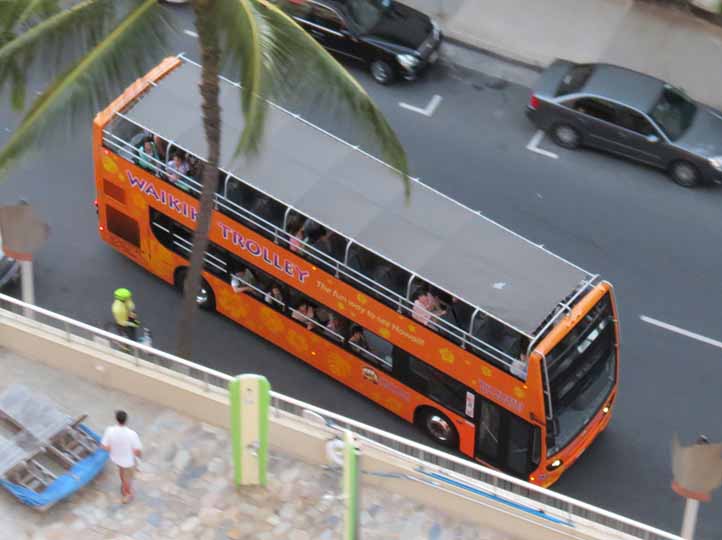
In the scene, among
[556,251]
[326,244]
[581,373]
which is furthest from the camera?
[556,251]

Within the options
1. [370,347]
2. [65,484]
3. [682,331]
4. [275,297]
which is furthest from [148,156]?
[682,331]

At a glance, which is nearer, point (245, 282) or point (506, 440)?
point (506, 440)

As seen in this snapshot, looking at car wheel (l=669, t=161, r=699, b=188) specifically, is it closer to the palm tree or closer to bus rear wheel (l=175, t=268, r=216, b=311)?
bus rear wheel (l=175, t=268, r=216, b=311)

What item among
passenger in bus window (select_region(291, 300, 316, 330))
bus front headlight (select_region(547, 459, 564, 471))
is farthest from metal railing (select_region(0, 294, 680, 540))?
passenger in bus window (select_region(291, 300, 316, 330))

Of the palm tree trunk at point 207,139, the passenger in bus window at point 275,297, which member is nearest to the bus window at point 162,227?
the passenger in bus window at point 275,297

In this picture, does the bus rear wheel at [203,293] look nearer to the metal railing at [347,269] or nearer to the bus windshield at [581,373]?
the metal railing at [347,269]

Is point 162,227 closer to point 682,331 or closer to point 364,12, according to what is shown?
point 364,12

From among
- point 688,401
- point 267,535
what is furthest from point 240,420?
point 688,401
